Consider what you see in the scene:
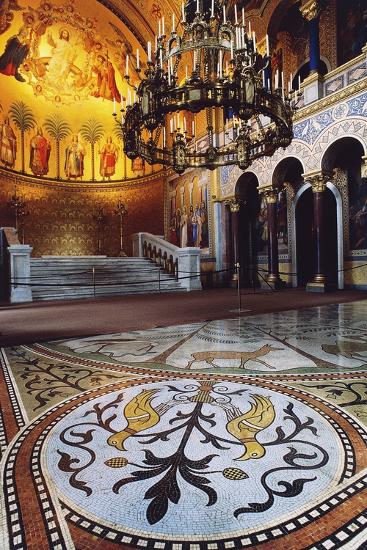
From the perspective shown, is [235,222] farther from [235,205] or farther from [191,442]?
[191,442]

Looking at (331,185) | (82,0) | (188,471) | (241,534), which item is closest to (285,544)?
(241,534)

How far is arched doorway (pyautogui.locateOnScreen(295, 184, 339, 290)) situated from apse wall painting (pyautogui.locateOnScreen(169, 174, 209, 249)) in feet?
12.3

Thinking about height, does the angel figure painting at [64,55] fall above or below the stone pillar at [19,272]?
above

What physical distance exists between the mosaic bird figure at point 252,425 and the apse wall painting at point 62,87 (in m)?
15.8

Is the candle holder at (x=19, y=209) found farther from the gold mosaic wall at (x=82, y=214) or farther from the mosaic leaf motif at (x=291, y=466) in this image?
the mosaic leaf motif at (x=291, y=466)

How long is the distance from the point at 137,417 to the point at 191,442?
41cm

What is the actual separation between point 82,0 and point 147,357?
17979 millimetres

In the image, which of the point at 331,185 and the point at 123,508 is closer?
the point at 123,508

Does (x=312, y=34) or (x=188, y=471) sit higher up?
(x=312, y=34)

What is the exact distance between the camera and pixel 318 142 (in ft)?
31.9

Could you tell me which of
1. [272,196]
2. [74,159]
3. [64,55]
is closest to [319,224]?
[272,196]

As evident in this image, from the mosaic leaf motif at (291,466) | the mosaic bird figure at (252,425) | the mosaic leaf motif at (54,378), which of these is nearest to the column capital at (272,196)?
the mosaic leaf motif at (54,378)

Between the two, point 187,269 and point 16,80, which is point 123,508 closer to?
point 187,269

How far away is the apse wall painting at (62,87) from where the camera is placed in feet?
47.4
